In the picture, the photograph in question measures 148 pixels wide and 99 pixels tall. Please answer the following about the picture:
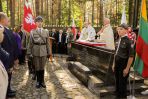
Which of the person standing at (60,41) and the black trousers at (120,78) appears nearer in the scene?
the black trousers at (120,78)

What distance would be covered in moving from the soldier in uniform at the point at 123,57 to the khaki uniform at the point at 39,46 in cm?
235

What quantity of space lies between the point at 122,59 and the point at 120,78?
1.57 ft

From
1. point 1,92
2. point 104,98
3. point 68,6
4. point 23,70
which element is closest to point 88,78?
point 104,98

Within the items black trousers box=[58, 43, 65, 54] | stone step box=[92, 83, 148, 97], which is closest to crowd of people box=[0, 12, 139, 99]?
stone step box=[92, 83, 148, 97]

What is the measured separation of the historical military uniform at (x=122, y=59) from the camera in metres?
6.61

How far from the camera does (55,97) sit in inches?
296

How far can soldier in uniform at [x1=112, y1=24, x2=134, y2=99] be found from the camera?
6.58 m

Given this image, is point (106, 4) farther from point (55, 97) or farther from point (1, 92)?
point (1, 92)

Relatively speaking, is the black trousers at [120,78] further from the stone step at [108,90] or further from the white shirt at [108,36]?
the white shirt at [108,36]

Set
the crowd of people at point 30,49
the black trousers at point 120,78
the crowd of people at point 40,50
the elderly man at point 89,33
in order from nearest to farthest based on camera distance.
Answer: the crowd of people at point 40,50, the crowd of people at point 30,49, the black trousers at point 120,78, the elderly man at point 89,33

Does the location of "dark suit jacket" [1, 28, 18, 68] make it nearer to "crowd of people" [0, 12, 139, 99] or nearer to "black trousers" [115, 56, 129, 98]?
"crowd of people" [0, 12, 139, 99]

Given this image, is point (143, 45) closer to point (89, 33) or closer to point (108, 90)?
point (108, 90)

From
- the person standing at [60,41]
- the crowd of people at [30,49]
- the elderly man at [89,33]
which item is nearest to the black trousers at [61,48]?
the person standing at [60,41]

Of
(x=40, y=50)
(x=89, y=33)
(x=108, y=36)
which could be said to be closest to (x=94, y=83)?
(x=40, y=50)
